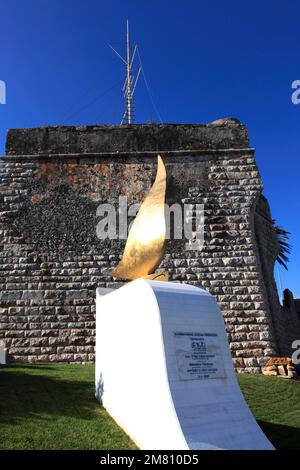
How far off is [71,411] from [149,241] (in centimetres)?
247

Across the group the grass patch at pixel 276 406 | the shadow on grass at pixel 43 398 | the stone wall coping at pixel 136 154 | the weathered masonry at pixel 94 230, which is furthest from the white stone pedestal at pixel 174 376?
the stone wall coping at pixel 136 154

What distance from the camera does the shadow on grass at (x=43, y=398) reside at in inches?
205

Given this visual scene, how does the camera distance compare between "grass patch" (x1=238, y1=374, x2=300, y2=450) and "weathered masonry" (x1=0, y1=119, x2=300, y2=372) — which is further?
"weathered masonry" (x1=0, y1=119, x2=300, y2=372)

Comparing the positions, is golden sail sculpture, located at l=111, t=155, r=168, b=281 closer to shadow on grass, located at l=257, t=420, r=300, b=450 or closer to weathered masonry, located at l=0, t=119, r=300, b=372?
shadow on grass, located at l=257, t=420, r=300, b=450

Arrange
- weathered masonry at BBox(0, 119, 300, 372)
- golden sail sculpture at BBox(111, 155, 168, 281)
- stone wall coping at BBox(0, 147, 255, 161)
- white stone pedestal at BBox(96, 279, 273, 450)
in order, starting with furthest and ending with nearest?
stone wall coping at BBox(0, 147, 255, 161) < weathered masonry at BBox(0, 119, 300, 372) < golden sail sculpture at BBox(111, 155, 168, 281) < white stone pedestal at BBox(96, 279, 273, 450)

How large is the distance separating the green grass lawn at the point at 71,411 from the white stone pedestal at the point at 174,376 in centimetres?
35

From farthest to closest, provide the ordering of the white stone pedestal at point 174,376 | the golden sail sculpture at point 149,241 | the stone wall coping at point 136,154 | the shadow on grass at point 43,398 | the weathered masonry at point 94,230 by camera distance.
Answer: the stone wall coping at point 136,154, the weathered masonry at point 94,230, the golden sail sculpture at point 149,241, the shadow on grass at point 43,398, the white stone pedestal at point 174,376

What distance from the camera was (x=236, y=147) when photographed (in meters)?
11.5

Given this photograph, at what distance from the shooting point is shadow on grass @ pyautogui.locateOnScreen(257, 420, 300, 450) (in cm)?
494

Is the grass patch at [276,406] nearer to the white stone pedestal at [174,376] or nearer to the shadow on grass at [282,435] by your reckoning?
the shadow on grass at [282,435]

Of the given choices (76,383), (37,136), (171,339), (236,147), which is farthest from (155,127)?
(171,339)

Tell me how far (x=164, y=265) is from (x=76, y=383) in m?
4.29

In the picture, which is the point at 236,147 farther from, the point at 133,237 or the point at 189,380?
the point at 189,380

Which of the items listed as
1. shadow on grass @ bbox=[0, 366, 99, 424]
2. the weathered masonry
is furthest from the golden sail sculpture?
the weathered masonry
